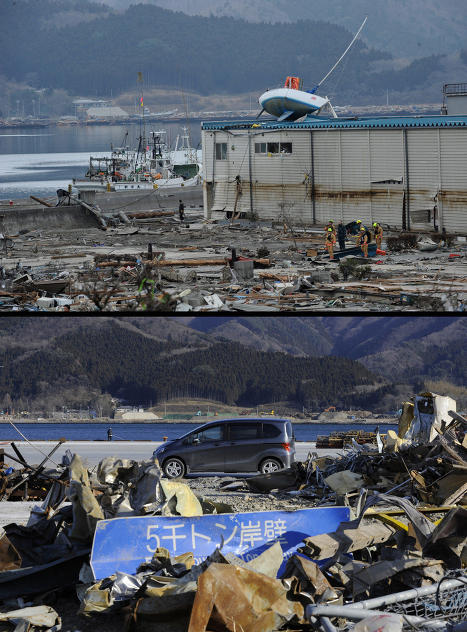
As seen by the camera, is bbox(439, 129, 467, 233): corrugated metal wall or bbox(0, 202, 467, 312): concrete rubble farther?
bbox(439, 129, 467, 233): corrugated metal wall

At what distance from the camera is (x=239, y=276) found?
78.2 ft

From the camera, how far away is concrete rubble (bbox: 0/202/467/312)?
2230 cm

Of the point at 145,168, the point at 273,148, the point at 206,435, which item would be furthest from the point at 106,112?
the point at 206,435

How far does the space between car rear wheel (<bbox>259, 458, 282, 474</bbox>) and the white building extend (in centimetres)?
1960

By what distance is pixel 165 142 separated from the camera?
6050 centimetres

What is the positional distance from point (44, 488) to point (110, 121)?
56207 mm

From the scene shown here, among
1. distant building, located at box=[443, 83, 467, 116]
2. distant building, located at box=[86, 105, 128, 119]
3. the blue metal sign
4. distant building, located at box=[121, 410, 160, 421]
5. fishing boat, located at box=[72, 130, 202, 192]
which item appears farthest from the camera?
distant building, located at box=[121, 410, 160, 421]

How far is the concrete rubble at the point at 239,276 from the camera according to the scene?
2230 cm

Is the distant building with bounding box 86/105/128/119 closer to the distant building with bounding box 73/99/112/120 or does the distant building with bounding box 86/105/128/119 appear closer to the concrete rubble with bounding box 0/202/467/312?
the distant building with bounding box 73/99/112/120

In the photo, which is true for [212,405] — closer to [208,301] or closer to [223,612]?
[208,301]

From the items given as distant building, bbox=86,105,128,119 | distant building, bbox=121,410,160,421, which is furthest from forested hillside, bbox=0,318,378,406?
distant building, bbox=86,105,128,119

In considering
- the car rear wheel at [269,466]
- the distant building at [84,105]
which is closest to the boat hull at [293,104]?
→ the distant building at [84,105]

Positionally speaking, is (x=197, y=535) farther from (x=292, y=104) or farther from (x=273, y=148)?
(x=292, y=104)

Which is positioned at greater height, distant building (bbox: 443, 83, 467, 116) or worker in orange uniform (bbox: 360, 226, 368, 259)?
distant building (bbox: 443, 83, 467, 116)
